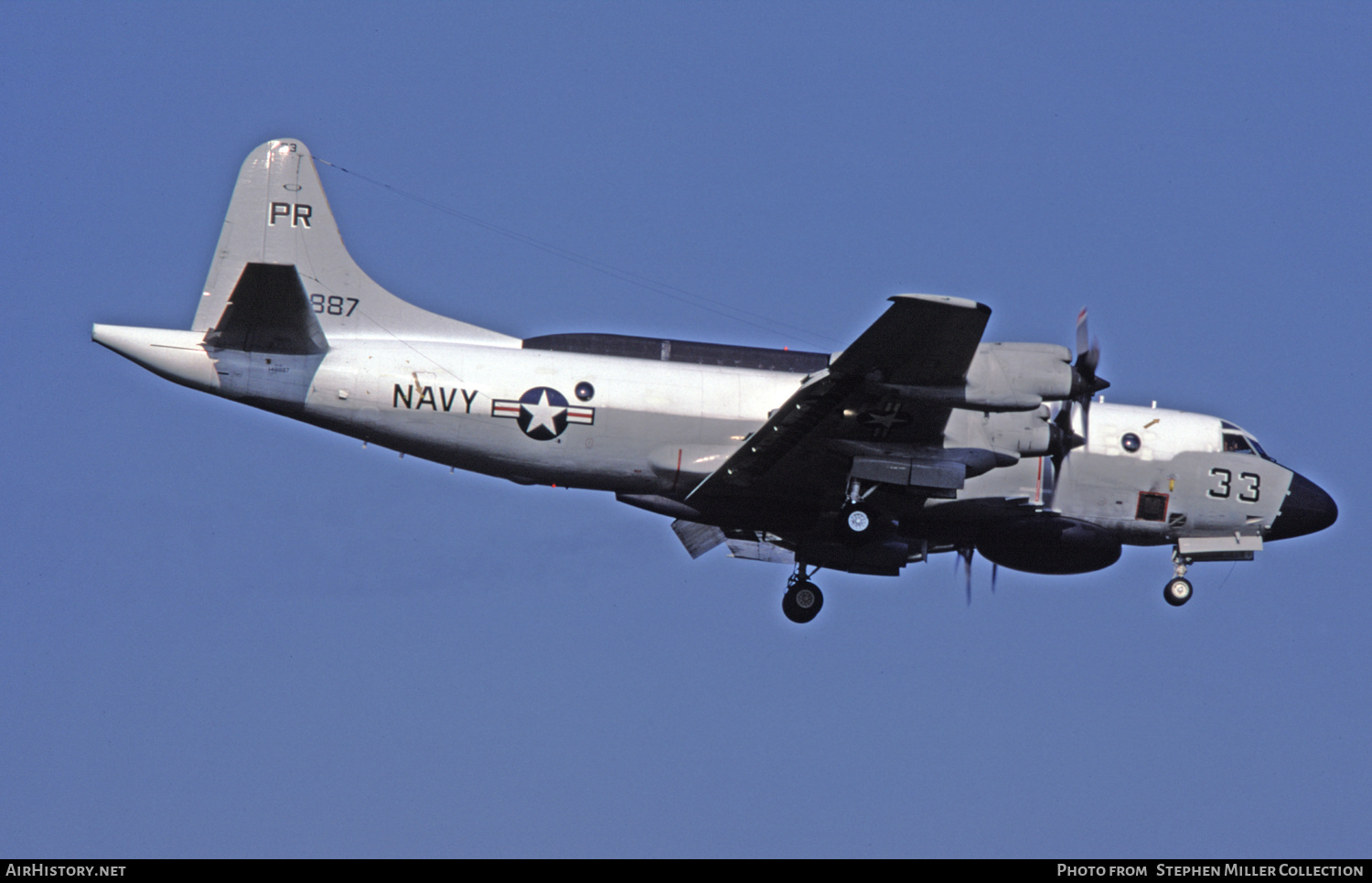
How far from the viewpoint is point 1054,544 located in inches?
1022

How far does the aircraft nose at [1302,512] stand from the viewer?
26891 millimetres

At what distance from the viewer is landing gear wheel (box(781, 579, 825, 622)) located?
86.4 feet

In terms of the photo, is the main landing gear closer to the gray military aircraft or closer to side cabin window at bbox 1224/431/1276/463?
the gray military aircraft

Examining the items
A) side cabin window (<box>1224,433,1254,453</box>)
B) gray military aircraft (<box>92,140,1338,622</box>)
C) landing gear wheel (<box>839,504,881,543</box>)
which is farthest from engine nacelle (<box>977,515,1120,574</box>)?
landing gear wheel (<box>839,504,881,543</box>)

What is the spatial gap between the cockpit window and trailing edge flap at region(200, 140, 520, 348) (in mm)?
13403

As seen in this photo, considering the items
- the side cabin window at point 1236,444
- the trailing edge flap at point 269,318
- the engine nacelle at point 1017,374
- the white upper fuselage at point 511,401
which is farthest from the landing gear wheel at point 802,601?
the trailing edge flap at point 269,318

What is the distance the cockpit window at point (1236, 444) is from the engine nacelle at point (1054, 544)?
9.46 ft

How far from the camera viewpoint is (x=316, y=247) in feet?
82.6

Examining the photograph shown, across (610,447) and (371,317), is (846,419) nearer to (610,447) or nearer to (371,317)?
(610,447)

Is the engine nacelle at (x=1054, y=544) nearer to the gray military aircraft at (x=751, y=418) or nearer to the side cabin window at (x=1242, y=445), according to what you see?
the gray military aircraft at (x=751, y=418)
